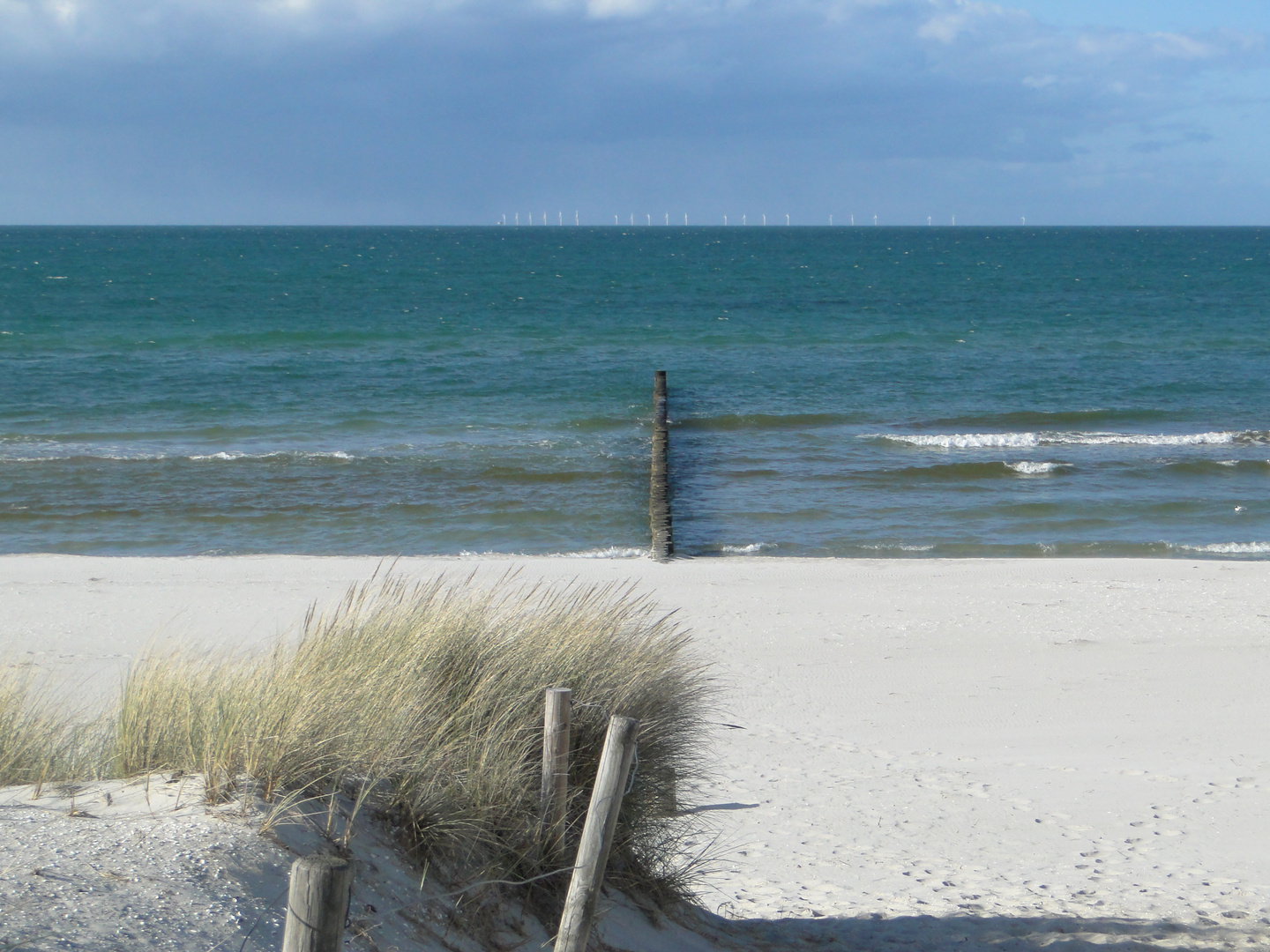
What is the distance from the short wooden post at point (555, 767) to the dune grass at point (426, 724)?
0.25 feet

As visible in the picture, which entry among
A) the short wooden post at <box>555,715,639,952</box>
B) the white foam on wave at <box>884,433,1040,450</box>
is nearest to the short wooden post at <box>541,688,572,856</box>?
the short wooden post at <box>555,715,639,952</box>

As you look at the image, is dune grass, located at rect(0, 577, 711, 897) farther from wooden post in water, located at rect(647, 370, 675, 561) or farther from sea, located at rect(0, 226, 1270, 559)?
sea, located at rect(0, 226, 1270, 559)

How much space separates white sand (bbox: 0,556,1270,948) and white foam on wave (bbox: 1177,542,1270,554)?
92cm

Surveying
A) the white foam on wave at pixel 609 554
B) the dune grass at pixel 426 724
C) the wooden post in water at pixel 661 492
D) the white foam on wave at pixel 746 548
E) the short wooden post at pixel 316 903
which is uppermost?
the short wooden post at pixel 316 903

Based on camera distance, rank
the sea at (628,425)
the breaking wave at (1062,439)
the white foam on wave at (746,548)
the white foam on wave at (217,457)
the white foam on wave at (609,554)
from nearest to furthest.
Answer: the white foam on wave at (609,554) < the white foam on wave at (746,548) < the sea at (628,425) < the white foam on wave at (217,457) < the breaking wave at (1062,439)

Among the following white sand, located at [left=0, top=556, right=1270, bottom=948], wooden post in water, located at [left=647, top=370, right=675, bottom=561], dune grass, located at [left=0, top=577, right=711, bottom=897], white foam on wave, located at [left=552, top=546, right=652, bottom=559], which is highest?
dune grass, located at [left=0, top=577, right=711, bottom=897]

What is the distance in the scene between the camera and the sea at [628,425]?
15117 mm

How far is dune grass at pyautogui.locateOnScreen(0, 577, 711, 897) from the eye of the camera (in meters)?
3.75

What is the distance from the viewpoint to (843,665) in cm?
954

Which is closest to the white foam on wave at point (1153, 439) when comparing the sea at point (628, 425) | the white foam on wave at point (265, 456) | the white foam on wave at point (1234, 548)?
the sea at point (628, 425)

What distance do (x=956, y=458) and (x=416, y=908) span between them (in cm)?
1711

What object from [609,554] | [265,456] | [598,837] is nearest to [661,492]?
[609,554]

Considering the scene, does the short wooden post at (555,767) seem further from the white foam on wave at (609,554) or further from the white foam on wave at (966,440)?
the white foam on wave at (966,440)

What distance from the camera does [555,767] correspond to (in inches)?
158
